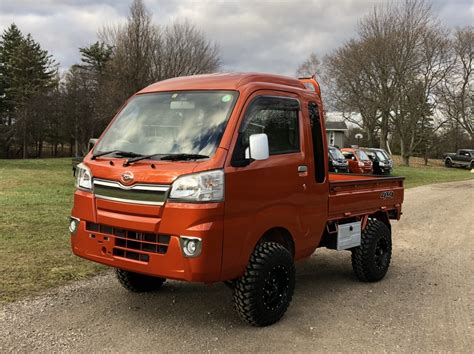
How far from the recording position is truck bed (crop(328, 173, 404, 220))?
18.8 feet

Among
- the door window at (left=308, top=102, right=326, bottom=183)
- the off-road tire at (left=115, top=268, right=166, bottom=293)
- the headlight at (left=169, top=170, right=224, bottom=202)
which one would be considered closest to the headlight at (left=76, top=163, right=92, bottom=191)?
the headlight at (left=169, top=170, right=224, bottom=202)

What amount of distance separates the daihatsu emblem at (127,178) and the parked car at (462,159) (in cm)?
4774

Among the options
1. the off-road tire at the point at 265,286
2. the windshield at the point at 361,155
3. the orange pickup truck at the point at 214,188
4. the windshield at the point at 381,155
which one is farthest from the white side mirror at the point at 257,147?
the windshield at the point at 381,155

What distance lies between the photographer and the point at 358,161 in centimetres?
2481

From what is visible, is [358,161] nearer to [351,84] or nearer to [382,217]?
[382,217]

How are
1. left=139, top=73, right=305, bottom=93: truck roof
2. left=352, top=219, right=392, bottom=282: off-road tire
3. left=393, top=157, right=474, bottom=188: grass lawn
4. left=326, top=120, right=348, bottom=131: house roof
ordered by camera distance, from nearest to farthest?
left=139, top=73, right=305, bottom=93: truck roof
left=352, top=219, right=392, bottom=282: off-road tire
left=393, top=157, right=474, bottom=188: grass lawn
left=326, top=120, right=348, bottom=131: house roof

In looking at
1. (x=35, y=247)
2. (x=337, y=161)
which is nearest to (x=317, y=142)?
(x=35, y=247)

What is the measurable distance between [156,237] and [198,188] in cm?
57

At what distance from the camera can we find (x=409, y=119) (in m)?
43.8

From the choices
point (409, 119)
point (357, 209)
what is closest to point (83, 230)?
point (357, 209)

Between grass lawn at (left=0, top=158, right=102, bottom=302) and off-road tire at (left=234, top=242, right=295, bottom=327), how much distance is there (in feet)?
8.43

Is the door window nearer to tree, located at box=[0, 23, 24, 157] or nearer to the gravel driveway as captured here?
the gravel driveway

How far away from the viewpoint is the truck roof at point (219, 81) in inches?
185

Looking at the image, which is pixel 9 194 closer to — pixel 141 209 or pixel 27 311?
pixel 27 311
